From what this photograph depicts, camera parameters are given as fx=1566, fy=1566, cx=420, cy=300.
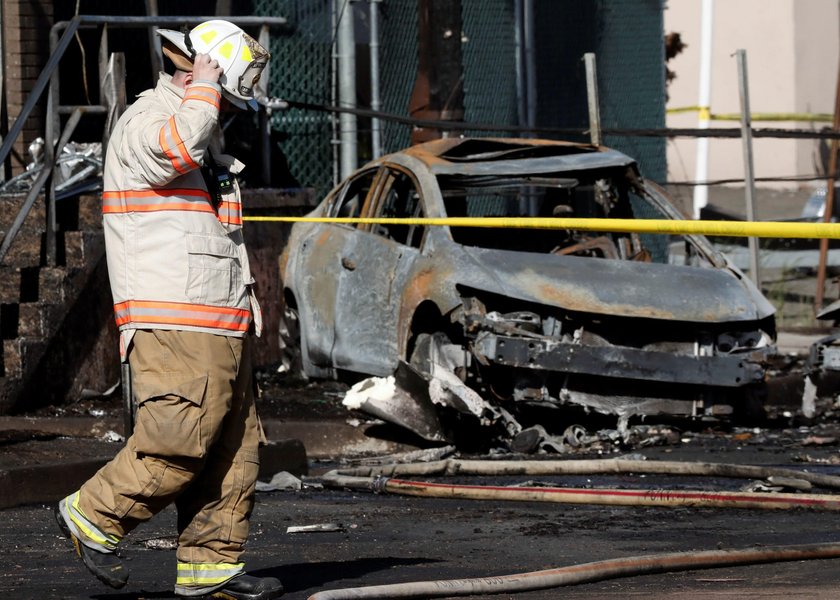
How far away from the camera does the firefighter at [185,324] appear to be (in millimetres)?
4512

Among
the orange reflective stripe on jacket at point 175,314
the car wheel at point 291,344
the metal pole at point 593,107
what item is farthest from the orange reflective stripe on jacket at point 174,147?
the metal pole at point 593,107

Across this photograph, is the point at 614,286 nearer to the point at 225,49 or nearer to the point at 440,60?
the point at 440,60

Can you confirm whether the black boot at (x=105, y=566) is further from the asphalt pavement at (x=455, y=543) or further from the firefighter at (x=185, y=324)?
the asphalt pavement at (x=455, y=543)

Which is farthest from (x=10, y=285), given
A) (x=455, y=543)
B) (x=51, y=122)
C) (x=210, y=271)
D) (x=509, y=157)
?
(x=210, y=271)

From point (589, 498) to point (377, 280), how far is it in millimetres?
3195

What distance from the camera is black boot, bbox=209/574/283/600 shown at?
15.2ft

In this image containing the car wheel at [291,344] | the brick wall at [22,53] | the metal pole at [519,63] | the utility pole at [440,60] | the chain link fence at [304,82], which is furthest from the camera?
the metal pole at [519,63]

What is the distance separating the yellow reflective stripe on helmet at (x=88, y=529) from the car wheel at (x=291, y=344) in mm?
6296

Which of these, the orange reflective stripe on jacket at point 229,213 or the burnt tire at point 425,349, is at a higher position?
the orange reflective stripe on jacket at point 229,213

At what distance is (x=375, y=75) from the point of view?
14.3m

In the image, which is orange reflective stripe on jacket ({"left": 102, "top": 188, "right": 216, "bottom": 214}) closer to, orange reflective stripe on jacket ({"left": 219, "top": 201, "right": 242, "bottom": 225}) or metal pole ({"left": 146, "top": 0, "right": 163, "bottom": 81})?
orange reflective stripe on jacket ({"left": 219, "top": 201, "right": 242, "bottom": 225})

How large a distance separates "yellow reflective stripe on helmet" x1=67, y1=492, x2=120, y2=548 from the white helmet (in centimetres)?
129

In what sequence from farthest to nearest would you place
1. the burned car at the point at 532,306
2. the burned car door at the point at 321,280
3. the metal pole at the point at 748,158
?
the metal pole at the point at 748,158 < the burned car door at the point at 321,280 < the burned car at the point at 532,306

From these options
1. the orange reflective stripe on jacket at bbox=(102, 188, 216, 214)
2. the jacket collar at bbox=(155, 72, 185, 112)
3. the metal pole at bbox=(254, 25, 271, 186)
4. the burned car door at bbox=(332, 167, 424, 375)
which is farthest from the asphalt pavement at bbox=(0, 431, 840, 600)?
the metal pole at bbox=(254, 25, 271, 186)
